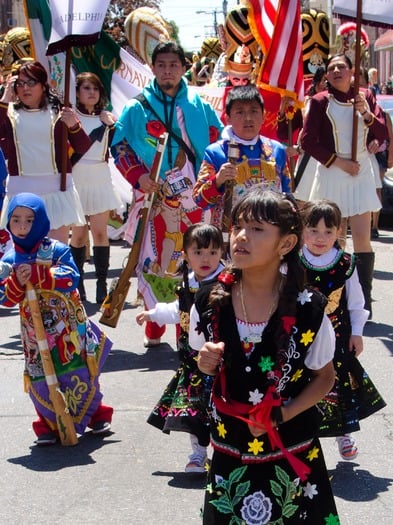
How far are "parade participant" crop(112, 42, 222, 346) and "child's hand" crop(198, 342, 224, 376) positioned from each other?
3.94 meters

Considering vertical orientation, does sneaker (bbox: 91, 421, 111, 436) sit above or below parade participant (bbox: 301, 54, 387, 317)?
below

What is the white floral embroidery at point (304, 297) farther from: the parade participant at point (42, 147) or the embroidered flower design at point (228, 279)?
the parade participant at point (42, 147)

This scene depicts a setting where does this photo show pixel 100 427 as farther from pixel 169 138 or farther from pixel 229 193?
pixel 169 138

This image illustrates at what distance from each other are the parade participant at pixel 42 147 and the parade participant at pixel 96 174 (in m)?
1.40

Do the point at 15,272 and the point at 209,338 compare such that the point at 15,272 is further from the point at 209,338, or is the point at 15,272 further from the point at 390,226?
the point at 390,226

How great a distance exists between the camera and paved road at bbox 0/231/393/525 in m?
4.66

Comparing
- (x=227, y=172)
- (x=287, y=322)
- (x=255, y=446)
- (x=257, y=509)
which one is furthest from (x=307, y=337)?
(x=227, y=172)

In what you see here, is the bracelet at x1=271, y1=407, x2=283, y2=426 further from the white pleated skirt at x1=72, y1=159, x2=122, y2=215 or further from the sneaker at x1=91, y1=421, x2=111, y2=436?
the white pleated skirt at x1=72, y1=159, x2=122, y2=215


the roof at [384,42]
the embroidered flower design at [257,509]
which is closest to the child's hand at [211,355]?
the embroidered flower design at [257,509]

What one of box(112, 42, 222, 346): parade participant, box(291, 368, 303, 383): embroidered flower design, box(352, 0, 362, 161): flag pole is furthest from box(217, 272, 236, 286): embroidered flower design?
box(352, 0, 362, 161): flag pole

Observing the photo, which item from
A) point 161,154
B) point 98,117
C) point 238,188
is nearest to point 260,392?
point 238,188

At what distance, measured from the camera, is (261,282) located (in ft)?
11.2

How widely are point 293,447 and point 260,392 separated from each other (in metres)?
0.23

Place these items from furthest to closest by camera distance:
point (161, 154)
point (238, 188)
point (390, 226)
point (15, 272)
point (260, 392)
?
point (390, 226), point (161, 154), point (238, 188), point (15, 272), point (260, 392)
